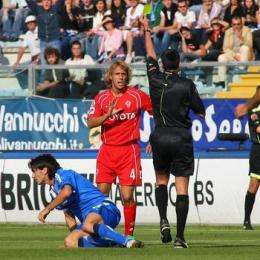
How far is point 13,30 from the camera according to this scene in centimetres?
3212

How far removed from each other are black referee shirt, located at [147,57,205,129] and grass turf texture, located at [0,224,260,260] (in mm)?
1439

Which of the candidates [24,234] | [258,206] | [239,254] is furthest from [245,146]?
[239,254]

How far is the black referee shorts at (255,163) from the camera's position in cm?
1931

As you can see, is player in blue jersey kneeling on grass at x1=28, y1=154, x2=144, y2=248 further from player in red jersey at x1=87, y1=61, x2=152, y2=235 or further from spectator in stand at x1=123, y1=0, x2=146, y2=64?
spectator in stand at x1=123, y1=0, x2=146, y2=64

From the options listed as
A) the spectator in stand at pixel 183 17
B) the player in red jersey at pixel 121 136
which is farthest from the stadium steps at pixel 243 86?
the player in red jersey at pixel 121 136

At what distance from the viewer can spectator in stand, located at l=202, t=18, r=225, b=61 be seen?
2717 centimetres

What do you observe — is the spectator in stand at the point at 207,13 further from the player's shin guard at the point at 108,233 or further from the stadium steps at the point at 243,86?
the player's shin guard at the point at 108,233

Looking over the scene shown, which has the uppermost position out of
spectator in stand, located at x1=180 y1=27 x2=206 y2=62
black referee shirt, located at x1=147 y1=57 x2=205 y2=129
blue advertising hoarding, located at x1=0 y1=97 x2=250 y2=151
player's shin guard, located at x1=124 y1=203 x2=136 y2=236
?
black referee shirt, located at x1=147 y1=57 x2=205 y2=129

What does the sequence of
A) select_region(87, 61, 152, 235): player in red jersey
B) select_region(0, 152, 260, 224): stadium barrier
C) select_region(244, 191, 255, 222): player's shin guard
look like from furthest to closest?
select_region(0, 152, 260, 224): stadium barrier, select_region(244, 191, 255, 222): player's shin guard, select_region(87, 61, 152, 235): player in red jersey

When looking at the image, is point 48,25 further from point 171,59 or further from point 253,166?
point 171,59

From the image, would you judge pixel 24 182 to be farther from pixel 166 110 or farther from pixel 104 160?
pixel 166 110

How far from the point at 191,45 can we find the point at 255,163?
8879 mm

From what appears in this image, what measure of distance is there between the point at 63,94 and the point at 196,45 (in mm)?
3623

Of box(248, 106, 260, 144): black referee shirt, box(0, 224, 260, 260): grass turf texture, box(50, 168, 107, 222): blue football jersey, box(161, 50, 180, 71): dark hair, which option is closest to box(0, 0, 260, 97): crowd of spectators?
box(248, 106, 260, 144): black referee shirt
